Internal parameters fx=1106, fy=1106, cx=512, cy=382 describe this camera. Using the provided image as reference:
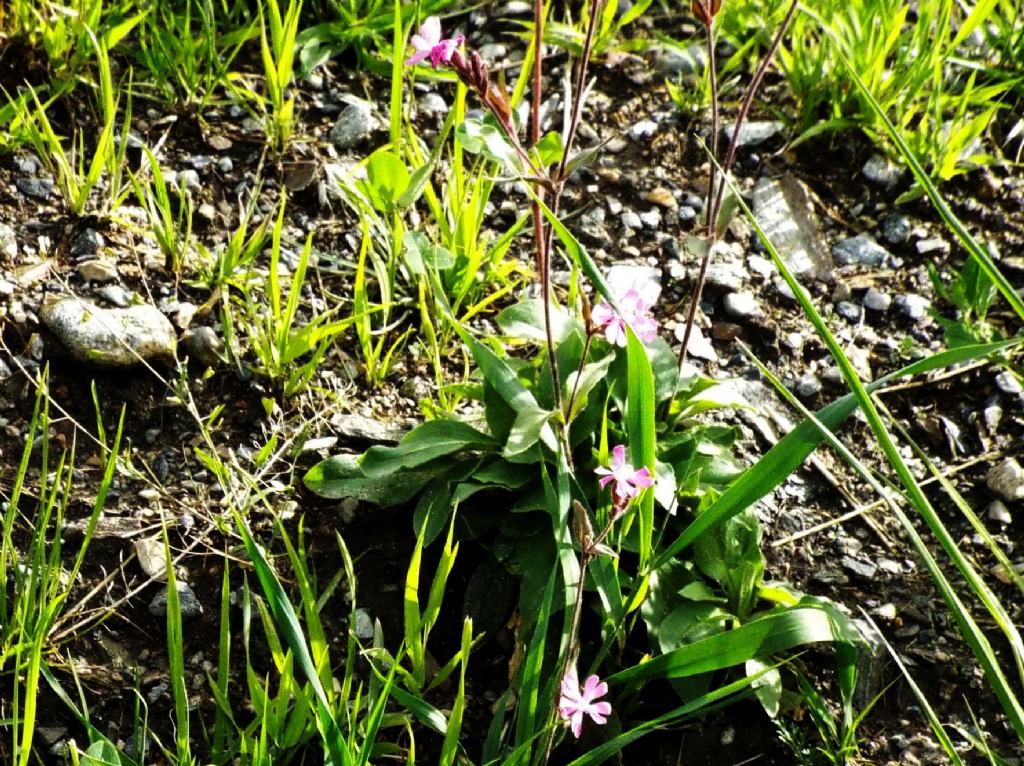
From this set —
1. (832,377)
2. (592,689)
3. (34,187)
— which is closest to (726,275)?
(832,377)

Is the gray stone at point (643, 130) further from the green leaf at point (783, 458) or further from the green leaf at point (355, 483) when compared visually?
the green leaf at point (783, 458)

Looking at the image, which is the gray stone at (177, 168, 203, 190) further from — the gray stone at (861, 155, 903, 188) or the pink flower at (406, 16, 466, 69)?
the gray stone at (861, 155, 903, 188)

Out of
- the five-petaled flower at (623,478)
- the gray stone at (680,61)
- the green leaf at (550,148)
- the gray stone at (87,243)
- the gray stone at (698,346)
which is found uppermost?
the green leaf at (550,148)

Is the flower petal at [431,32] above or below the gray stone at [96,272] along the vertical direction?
above

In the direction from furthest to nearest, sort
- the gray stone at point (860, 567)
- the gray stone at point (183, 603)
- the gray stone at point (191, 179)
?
the gray stone at point (191, 179) → the gray stone at point (860, 567) → the gray stone at point (183, 603)

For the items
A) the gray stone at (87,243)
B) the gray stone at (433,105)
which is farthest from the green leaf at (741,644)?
the gray stone at (433,105)

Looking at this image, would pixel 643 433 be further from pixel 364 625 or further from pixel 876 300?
pixel 876 300
